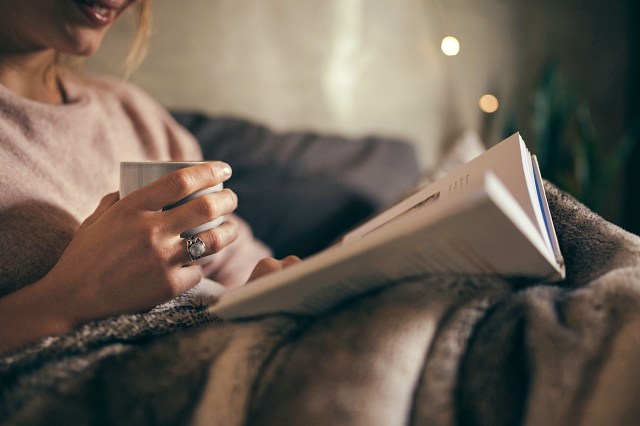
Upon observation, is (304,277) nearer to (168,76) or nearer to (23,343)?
(23,343)

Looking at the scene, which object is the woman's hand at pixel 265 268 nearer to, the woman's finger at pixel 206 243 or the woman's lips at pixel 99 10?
the woman's finger at pixel 206 243

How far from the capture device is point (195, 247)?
50 cm

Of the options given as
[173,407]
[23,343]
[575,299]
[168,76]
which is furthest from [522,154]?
[168,76]

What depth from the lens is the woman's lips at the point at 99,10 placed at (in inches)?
27.4

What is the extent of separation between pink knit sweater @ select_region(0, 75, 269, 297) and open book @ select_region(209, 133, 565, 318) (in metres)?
0.27

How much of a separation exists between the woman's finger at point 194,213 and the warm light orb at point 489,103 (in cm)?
153

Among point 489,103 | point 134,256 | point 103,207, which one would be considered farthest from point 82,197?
point 489,103

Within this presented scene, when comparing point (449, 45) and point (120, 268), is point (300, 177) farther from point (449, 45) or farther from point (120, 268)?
point (449, 45)

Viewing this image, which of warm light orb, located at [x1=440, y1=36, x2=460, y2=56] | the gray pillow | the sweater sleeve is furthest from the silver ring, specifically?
warm light orb, located at [x1=440, y1=36, x2=460, y2=56]

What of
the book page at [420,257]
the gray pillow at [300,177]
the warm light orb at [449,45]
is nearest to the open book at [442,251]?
the book page at [420,257]

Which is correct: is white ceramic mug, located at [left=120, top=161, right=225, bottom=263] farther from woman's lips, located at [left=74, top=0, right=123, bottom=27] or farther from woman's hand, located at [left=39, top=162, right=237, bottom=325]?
woman's lips, located at [left=74, top=0, right=123, bottom=27]

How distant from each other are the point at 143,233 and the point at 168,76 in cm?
102

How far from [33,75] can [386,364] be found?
0.70m

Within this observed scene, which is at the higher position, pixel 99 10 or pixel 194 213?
pixel 99 10
